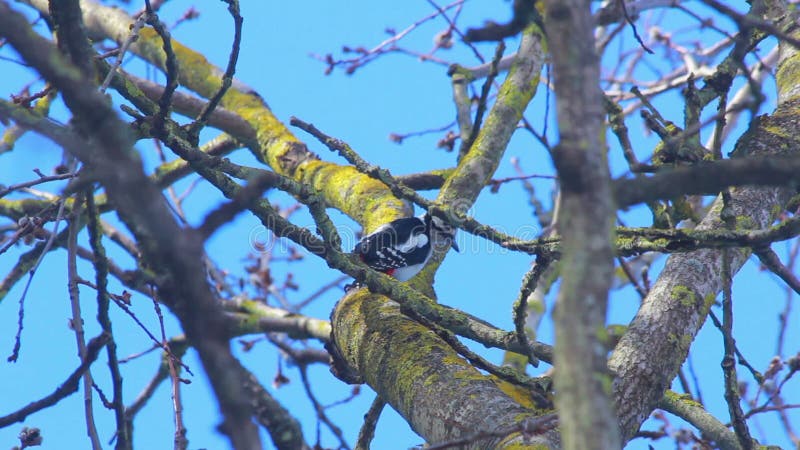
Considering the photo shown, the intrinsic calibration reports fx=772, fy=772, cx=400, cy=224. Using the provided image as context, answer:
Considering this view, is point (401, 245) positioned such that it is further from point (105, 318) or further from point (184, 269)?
point (184, 269)

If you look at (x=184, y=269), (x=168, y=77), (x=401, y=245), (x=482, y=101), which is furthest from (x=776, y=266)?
(x=401, y=245)

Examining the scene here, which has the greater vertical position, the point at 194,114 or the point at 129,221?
the point at 194,114

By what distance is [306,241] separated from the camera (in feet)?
10.9

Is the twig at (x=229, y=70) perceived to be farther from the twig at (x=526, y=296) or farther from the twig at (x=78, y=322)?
the twig at (x=526, y=296)

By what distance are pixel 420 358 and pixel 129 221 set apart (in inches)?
75.9

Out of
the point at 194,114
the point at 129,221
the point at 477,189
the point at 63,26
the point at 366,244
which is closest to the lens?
the point at 129,221

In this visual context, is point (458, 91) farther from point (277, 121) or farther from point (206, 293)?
point (206, 293)

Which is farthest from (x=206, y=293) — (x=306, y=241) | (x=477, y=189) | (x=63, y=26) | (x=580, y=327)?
(x=477, y=189)

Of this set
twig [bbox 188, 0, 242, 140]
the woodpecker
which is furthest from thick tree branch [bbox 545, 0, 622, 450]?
the woodpecker

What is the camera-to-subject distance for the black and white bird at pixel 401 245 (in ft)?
18.1

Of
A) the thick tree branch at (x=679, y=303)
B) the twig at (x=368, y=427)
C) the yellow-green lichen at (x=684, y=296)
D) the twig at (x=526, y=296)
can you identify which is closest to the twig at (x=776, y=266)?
the thick tree branch at (x=679, y=303)

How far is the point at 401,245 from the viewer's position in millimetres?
6371

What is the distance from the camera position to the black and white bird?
5531mm

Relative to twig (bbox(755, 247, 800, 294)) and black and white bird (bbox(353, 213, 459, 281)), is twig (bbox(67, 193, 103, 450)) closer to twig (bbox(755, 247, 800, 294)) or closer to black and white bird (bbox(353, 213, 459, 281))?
black and white bird (bbox(353, 213, 459, 281))
